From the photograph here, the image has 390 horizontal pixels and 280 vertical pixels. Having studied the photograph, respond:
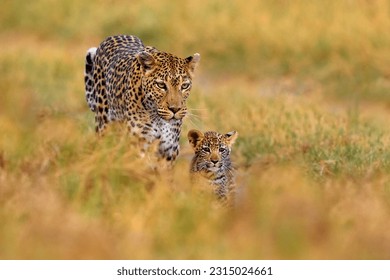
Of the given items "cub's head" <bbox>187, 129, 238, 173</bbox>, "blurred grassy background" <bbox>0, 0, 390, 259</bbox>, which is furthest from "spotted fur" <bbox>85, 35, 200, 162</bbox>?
"blurred grassy background" <bbox>0, 0, 390, 259</bbox>

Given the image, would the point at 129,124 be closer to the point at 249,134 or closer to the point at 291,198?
the point at 291,198

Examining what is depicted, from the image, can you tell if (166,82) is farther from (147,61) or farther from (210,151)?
(210,151)

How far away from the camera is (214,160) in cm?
1127

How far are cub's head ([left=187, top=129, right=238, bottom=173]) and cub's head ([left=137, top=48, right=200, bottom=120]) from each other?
1.77ft

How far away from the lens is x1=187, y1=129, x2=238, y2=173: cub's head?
444 inches

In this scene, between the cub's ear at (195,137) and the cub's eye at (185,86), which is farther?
the cub's ear at (195,137)

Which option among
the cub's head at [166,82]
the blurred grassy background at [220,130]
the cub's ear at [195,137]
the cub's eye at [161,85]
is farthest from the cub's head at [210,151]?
the cub's eye at [161,85]

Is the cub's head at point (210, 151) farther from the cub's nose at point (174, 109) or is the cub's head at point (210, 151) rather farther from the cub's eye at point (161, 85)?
Answer: the cub's eye at point (161, 85)

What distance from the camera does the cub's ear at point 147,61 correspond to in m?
11.1

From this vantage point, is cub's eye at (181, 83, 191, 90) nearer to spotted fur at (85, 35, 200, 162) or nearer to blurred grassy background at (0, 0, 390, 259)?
spotted fur at (85, 35, 200, 162)

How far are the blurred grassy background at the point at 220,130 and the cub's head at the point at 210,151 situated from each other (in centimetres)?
20

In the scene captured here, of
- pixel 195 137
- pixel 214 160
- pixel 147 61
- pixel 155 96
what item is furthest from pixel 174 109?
pixel 195 137

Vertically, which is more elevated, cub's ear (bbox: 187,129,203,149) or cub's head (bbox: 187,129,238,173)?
cub's ear (bbox: 187,129,203,149)

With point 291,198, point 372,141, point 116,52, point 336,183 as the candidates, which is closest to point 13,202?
point 291,198
